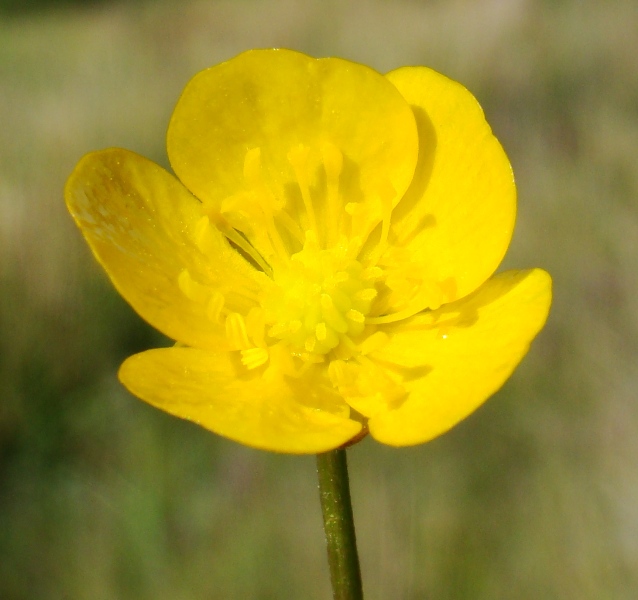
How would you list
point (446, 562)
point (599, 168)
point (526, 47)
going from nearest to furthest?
1. point (446, 562)
2. point (599, 168)
3. point (526, 47)

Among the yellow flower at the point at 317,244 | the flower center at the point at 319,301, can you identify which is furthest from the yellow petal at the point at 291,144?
the flower center at the point at 319,301

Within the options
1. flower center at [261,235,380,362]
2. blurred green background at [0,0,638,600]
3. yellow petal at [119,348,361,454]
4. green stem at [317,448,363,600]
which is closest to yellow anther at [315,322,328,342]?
flower center at [261,235,380,362]

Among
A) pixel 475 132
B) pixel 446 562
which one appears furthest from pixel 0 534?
pixel 475 132

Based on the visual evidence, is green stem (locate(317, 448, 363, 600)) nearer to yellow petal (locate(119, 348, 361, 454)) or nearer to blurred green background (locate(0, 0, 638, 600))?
yellow petal (locate(119, 348, 361, 454))

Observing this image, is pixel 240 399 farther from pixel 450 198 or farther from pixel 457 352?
pixel 450 198

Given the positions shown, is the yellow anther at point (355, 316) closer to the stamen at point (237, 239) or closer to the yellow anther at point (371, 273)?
the yellow anther at point (371, 273)

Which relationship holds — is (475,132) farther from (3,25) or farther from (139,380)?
(3,25)

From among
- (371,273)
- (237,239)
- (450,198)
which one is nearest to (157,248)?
(237,239)
